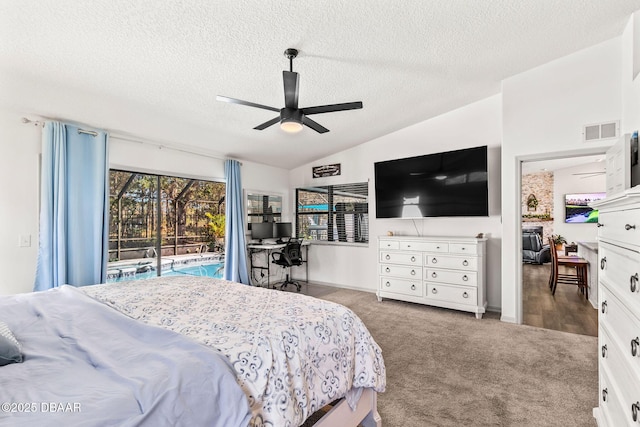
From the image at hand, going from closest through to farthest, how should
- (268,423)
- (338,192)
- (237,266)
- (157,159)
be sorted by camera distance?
(268,423) < (157,159) < (237,266) < (338,192)

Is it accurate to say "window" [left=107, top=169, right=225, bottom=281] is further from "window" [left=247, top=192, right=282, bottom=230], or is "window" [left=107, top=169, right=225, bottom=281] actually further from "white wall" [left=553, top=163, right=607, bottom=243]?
"white wall" [left=553, top=163, right=607, bottom=243]

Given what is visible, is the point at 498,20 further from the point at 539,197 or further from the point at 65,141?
the point at 539,197

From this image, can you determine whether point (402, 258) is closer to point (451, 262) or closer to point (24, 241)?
point (451, 262)

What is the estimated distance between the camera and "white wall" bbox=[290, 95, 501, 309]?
422 centimetres

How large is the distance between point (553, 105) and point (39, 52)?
492 centimetres

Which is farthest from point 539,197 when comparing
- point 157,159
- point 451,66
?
point 157,159

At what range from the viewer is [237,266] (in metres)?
5.02

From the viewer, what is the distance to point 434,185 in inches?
175

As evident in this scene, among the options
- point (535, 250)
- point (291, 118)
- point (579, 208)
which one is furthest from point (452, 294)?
point (579, 208)

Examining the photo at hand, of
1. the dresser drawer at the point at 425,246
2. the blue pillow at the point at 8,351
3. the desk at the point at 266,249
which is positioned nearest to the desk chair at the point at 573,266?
→ the dresser drawer at the point at 425,246

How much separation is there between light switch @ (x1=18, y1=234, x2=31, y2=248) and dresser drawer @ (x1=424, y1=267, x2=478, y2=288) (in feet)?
15.1

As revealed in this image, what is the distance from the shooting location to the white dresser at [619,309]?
1.23 meters

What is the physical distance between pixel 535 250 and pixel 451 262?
5300 millimetres

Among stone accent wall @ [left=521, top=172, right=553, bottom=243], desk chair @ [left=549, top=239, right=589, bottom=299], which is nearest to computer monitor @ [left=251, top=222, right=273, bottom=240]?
desk chair @ [left=549, top=239, right=589, bottom=299]
